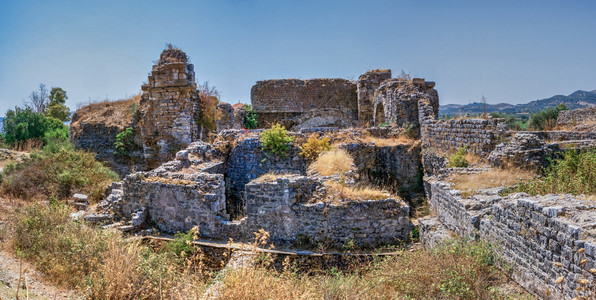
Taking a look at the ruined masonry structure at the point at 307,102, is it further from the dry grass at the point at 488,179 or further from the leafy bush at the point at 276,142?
the dry grass at the point at 488,179

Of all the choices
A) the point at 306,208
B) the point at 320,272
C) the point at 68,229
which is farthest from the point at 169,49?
the point at 320,272

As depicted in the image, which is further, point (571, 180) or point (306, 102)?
point (306, 102)

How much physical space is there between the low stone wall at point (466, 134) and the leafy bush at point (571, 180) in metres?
1.91

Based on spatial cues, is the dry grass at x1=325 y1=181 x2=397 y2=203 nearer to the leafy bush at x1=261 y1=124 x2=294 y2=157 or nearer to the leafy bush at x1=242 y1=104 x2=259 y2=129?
the leafy bush at x1=261 y1=124 x2=294 y2=157

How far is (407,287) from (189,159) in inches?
289

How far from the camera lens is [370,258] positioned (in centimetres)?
634

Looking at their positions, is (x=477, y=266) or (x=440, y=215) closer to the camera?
(x=477, y=266)

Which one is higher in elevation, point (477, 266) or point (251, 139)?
point (251, 139)

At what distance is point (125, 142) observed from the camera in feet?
53.3

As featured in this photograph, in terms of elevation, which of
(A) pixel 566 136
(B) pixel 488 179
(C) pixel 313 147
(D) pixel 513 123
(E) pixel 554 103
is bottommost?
(B) pixel 488 179

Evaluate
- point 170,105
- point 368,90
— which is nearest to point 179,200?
point 170,105

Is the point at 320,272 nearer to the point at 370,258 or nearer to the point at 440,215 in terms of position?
the point at 370,258

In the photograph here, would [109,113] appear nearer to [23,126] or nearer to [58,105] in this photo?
[23,126]

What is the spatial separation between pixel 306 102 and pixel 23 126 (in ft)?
51.0
